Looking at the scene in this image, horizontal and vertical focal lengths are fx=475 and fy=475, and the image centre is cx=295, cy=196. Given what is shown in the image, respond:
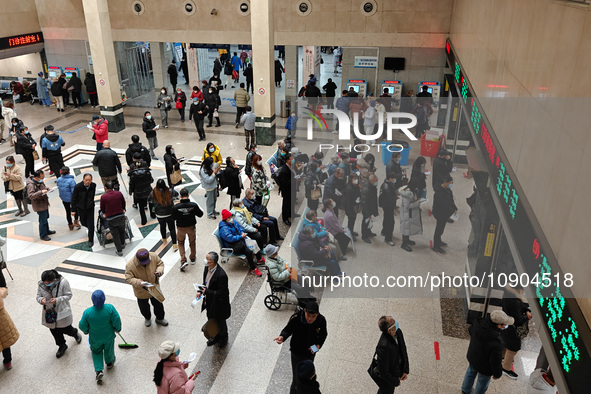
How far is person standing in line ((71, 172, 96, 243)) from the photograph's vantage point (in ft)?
29.8

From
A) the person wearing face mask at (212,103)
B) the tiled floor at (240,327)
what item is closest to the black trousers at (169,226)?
the tiled floor at (240,327)

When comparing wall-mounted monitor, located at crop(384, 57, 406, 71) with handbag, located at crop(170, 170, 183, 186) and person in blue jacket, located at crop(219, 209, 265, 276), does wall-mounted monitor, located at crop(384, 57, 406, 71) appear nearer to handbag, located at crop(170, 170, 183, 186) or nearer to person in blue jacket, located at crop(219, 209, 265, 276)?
handbag, located at crop(170, 170, 183, 186)

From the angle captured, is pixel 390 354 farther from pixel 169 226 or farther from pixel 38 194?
pixel 38 194

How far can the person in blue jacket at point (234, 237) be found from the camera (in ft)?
27.7

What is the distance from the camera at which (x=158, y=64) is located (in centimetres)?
2044

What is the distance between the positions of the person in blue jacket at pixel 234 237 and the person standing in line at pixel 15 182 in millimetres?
4865

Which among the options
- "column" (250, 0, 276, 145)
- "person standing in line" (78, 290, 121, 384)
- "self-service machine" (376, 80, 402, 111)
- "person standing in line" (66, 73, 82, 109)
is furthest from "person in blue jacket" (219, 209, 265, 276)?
"person standing in line" (66, 73, 82, 109)

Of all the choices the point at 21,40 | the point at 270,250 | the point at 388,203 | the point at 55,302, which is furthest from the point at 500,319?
the point at 21,40

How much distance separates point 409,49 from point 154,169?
1003 centimetres

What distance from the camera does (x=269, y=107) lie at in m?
15.4

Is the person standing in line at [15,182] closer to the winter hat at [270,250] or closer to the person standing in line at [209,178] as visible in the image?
the person standing in line at [209,178]

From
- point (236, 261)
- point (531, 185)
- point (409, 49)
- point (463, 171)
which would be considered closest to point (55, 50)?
point (409, 49)

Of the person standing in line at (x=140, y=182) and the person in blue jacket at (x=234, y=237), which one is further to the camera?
the person standing in line at (x=140, y=182)

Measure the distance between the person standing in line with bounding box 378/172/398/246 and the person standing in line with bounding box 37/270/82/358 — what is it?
5538mm
